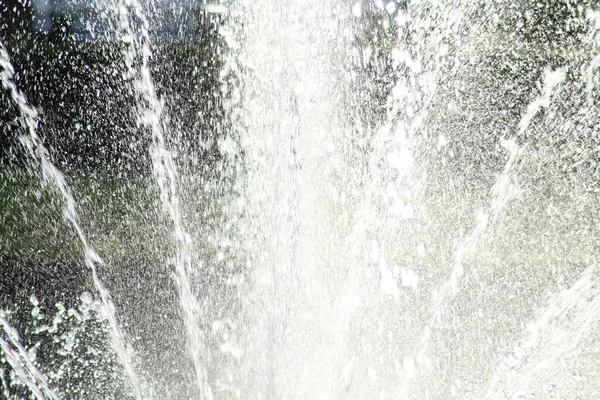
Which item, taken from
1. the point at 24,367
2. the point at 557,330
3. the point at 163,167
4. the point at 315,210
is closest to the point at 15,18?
the point at 163,167

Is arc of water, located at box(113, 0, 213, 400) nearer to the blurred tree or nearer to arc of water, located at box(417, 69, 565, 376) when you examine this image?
the blurred tree

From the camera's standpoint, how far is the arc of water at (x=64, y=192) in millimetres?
3006

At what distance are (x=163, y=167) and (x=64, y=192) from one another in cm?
64

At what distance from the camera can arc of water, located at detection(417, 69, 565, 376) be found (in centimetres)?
333

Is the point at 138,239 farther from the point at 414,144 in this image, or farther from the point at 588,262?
the point at 588,262

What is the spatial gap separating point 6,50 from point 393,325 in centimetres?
361

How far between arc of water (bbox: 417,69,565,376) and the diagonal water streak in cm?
175

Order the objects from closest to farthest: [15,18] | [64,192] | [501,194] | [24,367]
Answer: [24,367], [501,194], [64,192], [15,18]

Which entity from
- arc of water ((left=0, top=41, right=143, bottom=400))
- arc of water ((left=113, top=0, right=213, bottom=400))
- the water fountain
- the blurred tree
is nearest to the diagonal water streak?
the water fountain

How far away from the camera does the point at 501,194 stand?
399 cm

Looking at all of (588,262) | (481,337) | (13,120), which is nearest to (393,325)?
(481,337)

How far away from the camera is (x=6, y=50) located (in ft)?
15.9

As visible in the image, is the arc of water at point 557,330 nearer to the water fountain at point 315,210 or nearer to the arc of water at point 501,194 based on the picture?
the water fountain at point 315,210

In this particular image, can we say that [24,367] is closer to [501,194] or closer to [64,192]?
[64,192]
